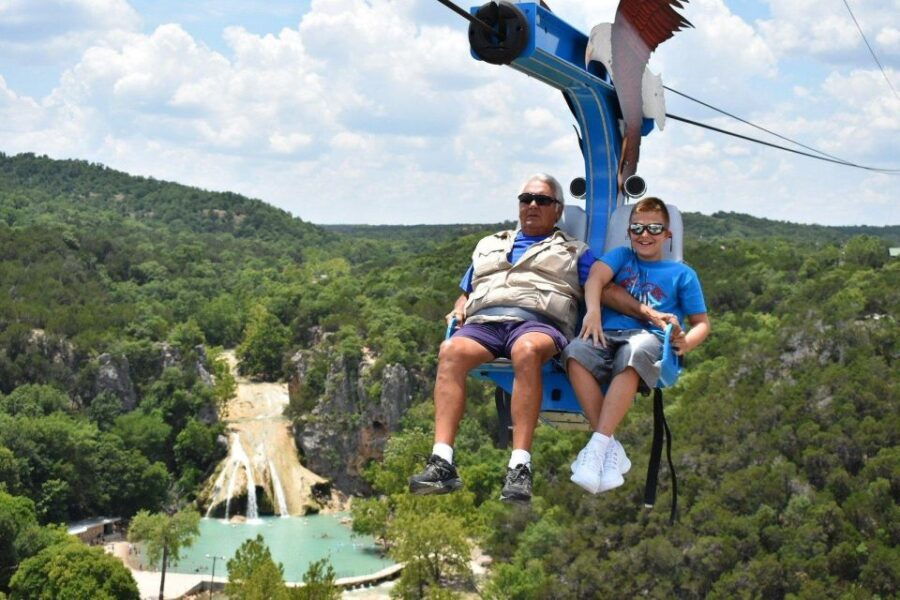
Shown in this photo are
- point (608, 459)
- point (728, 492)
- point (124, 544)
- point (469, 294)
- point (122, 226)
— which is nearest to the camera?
point (608, 459)

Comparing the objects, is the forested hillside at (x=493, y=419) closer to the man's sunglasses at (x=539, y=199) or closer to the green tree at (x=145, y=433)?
the green tree at (x=145, y=433)

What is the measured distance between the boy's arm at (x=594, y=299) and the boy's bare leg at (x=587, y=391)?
8.8 inches

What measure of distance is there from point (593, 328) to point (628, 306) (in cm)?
38

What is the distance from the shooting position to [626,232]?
969 centimetres

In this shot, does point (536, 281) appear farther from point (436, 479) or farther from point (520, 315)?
point (436, 479)

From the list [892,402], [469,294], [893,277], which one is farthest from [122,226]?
[469,294]

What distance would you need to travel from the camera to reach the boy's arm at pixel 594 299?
28.0ft

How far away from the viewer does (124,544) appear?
56438 mm


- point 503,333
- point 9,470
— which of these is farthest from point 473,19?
point 9,470

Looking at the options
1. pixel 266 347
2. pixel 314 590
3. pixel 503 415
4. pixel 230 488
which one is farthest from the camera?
pixel 266 347

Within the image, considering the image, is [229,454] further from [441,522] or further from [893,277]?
[893,277]

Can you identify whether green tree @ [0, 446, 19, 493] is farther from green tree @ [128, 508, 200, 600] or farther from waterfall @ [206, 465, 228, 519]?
waterfall @ [206, 465, 228, 519]

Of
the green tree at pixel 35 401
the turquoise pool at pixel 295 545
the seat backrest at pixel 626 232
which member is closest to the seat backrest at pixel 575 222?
the seat backrest at pixel 626 232

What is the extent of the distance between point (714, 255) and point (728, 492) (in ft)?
152
